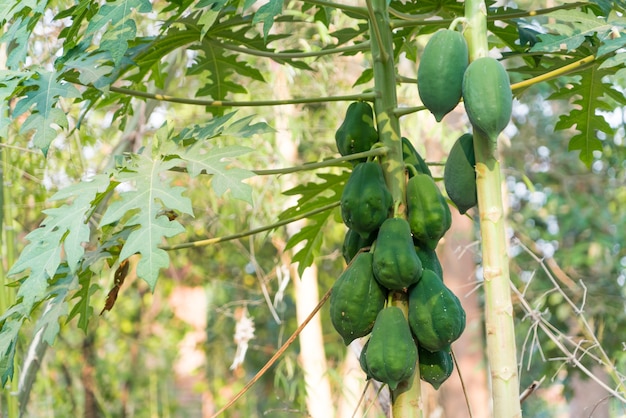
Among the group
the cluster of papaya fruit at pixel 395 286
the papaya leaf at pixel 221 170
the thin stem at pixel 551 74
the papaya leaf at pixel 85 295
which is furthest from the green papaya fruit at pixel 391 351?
the papaya leaf at pixel 85 295

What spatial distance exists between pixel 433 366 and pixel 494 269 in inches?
10.3

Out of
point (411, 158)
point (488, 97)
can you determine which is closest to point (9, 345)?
point (411, 158)

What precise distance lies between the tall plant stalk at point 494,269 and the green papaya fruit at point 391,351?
138 mm

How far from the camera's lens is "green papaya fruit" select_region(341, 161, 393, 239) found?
1.37 metres

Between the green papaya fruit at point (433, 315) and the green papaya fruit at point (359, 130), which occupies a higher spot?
the green papaya fruit at point (359, 130)

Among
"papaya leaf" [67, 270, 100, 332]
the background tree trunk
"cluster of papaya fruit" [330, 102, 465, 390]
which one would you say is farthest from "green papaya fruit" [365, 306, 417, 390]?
the background tree trunk

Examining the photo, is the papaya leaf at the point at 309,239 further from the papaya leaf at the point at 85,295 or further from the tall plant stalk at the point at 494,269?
the tall plant stalk at the point at 494,269

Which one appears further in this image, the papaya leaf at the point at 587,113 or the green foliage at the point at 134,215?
the papaya leaf at the point at 587,113

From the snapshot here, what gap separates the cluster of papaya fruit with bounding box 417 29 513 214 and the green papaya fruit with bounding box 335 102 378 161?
22 cm

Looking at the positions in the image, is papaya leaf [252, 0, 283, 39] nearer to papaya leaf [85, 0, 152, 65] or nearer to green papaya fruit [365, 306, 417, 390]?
papaya leaf [85, 0, 152, 65]

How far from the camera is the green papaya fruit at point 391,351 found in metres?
1.27

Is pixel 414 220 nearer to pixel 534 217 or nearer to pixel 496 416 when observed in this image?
pixel 496 416

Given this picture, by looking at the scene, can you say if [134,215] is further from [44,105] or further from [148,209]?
[44,105]

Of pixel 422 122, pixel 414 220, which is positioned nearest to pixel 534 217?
pixel 422 122
